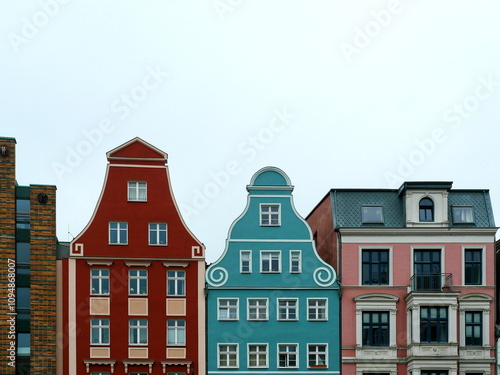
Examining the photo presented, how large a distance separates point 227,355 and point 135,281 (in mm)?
6903

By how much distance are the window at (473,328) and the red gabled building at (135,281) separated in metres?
15.6

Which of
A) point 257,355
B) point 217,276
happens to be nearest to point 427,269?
point 257,355

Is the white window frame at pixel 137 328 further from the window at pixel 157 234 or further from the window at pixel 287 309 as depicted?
the window at pixel 287 309

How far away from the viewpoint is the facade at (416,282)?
176 feet

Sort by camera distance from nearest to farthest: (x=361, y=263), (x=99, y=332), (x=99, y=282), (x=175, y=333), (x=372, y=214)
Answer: (x=99, y=332)
(x=99, y=282)
(x=175, y=333)
(x=361, y=263)
(x=372, y=214)

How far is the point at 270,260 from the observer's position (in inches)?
2160

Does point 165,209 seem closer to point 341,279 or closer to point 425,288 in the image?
point 341,279

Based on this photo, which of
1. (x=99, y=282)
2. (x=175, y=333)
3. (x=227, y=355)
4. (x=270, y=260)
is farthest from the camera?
(x=270, y=260)

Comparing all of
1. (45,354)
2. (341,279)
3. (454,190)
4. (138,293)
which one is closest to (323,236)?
(341,279)

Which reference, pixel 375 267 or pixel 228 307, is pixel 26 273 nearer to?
pixel 228 307

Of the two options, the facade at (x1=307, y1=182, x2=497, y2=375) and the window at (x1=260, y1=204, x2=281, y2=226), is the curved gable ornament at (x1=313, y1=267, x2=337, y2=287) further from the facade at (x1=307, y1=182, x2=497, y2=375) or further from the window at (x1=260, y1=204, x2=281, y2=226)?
the window at (x1=260, y1=204, x2=281, y2=226)

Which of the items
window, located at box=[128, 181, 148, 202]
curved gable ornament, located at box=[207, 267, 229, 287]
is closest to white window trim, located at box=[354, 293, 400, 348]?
curved gable ornament, located at box=[207, 267, 229, 287]

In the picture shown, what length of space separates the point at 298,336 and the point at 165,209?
10867mm

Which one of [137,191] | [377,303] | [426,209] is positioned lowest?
[377,303]
